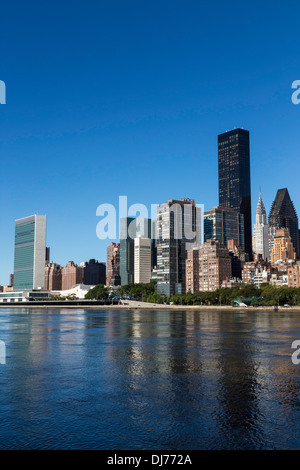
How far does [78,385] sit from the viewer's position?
131ft

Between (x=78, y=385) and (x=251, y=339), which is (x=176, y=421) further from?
(x=251, y=339)

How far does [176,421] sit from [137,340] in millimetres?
48599

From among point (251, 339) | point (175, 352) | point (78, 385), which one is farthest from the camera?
point (251, 339)

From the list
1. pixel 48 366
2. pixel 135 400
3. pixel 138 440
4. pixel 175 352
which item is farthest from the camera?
pixel 175 352

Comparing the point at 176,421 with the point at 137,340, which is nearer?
the point at 176,421

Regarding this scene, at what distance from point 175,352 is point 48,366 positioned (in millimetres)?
18209

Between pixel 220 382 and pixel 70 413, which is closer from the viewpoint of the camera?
pixel 70 413

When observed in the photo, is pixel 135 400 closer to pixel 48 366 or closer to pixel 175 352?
pixel 48 366
